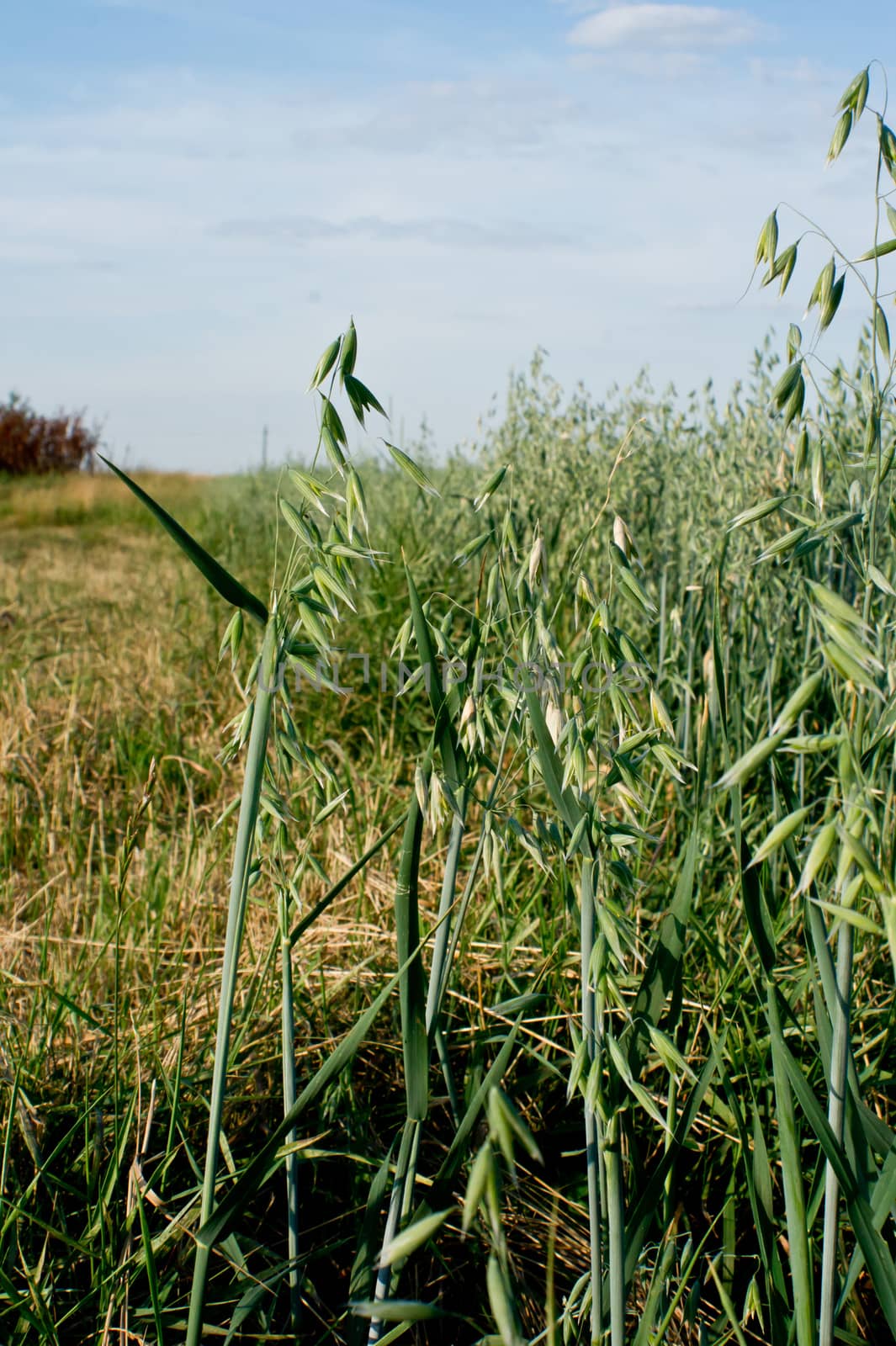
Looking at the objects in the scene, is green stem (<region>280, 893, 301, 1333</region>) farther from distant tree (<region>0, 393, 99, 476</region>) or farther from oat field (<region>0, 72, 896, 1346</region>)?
distant tree (<region>0, 393, 99, 476</region>)

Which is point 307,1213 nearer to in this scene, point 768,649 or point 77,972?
point 77,972

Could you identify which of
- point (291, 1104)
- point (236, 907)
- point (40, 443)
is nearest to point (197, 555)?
point (236, 907)

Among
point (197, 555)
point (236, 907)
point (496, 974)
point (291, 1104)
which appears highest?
point (197, 555)

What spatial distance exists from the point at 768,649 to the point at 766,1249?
1510 mm

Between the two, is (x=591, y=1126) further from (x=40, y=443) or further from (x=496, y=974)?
(x=40, y=443)

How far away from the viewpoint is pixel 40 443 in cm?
1437

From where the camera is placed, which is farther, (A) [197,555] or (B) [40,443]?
(B) [40,443]

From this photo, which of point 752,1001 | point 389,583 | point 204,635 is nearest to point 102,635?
point 204,635

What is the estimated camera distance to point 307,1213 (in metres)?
1.42

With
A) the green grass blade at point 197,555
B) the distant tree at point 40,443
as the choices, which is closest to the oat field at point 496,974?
the green grass blade at point 197,555

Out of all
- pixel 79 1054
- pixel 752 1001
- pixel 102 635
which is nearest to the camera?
pixel 79 1054

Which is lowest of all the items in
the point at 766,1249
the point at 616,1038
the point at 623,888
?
the point at 766,1249

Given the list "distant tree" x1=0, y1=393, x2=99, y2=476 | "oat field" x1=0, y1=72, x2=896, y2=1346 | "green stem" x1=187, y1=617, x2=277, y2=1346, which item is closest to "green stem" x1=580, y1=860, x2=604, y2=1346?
"oat field" x1=0, y1=72, x2=896, y2=1346

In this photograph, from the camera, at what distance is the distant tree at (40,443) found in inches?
548
